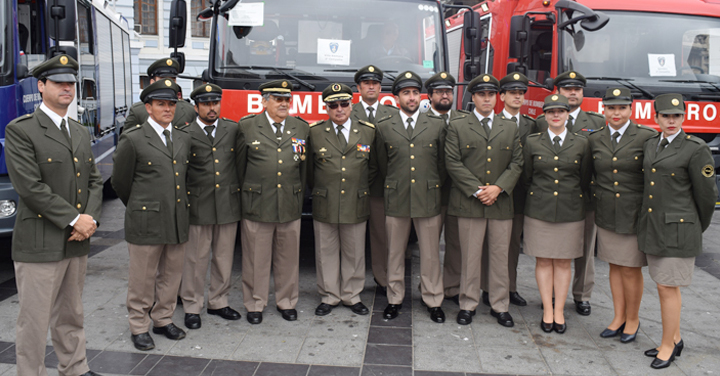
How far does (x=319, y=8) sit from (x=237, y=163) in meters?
2.00

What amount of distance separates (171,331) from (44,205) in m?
1.55

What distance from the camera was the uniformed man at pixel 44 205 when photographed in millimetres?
3412

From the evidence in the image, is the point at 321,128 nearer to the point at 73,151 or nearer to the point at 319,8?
the point at 319,8

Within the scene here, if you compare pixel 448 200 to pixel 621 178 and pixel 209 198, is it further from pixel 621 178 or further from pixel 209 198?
pixel 209 198

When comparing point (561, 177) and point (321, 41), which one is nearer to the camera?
point (561, 177)

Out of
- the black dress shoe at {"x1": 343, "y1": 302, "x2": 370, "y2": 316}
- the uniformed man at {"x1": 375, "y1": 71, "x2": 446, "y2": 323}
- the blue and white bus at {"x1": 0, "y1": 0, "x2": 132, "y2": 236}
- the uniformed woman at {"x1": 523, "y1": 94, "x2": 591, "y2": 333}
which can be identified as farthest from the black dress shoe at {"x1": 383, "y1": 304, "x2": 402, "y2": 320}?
the blue and white bus at {"x1": 0, "y1": 0, "x2": 132, "y2": 236}

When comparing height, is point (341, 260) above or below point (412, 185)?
below

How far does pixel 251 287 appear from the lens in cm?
508

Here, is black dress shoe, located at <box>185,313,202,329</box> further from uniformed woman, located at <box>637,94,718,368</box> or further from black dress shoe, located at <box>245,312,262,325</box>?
uniformed woman, located at <box>637,94,718,368</box>

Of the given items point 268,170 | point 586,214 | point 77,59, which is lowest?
point 586,214

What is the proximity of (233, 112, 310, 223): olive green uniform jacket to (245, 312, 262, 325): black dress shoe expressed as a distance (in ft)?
2.46

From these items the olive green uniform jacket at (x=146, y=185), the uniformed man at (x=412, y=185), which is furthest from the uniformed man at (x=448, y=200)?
the olive green uniform jacket at (x=146, y=185)

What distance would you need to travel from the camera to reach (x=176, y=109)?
547 centimetres

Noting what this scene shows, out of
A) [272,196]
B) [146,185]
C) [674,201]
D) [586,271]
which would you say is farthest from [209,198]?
[674,201]
